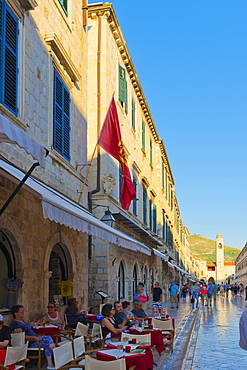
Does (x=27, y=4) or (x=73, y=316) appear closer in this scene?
(x=27, y=4)

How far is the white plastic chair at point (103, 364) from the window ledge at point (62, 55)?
7270 millimetres

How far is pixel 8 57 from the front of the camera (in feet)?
25.7

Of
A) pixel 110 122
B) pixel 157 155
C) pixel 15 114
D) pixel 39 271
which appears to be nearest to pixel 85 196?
pixel 110 122

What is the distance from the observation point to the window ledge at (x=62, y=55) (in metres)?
9.87

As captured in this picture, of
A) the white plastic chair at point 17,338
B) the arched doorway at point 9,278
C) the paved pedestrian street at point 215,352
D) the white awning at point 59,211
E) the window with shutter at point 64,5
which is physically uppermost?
the window with shutter at point 64,5

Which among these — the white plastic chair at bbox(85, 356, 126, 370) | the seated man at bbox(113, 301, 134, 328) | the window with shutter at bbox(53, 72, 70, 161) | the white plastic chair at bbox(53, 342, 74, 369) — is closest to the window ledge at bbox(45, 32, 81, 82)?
the window with shutter at bbox(53, 72, 70, 161)

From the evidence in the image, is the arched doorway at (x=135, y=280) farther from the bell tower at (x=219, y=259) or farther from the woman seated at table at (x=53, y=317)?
the bell tower at (x=219, y=259)

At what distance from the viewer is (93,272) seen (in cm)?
1399

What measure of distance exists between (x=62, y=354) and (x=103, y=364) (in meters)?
0.87

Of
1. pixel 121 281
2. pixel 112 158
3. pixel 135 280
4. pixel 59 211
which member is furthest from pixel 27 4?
pixel 135 280

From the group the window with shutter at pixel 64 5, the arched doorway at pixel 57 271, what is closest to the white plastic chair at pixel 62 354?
the arched doorway at pixel 57 271

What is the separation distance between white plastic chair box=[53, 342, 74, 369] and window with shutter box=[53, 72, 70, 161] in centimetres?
552

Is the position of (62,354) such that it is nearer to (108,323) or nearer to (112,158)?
(108,323)

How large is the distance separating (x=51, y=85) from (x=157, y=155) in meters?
20.4
